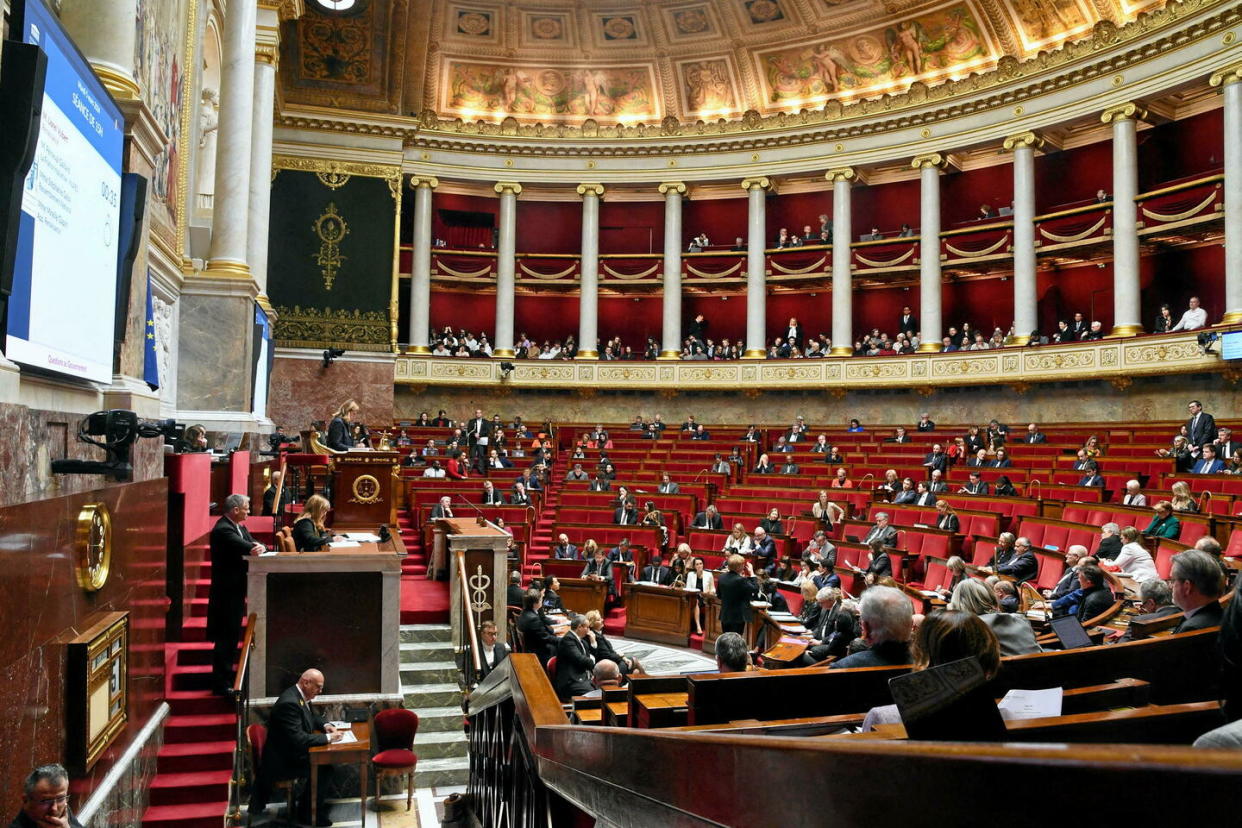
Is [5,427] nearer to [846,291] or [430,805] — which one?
[430,805]

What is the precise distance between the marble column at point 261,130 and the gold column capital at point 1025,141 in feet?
54.5

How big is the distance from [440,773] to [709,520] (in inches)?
320

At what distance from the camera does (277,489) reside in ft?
34.8

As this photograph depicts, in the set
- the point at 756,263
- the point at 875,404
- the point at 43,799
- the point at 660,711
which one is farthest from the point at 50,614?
the point at 756,263

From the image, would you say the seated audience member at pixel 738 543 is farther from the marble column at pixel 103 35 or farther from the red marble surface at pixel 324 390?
the red marble surface at pixel 324 390

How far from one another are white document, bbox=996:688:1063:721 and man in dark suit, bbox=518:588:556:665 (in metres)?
5.42

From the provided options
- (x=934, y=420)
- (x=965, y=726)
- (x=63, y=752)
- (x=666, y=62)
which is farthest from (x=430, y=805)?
(x=666, y=62)

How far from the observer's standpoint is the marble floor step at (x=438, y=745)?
25.6 feet

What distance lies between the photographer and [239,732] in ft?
20.9

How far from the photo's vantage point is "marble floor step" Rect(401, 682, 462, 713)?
27.3 ft

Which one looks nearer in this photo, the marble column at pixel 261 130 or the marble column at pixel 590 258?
the marble column at pixel 261 130

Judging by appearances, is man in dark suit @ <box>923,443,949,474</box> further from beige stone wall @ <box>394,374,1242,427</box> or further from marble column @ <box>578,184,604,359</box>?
marble column @ <box>578,184,604,359</box>

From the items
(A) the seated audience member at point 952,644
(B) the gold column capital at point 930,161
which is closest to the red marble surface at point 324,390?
(B) the gold column capital at point 930,161

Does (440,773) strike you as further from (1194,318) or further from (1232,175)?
(1232,175)
